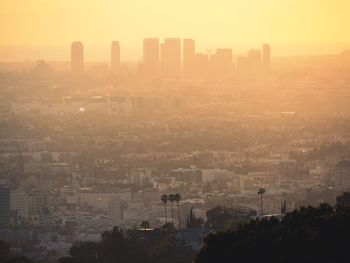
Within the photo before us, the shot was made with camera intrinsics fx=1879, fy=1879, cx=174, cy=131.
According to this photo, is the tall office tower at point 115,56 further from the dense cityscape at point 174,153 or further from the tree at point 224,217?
the tree at point 224,217

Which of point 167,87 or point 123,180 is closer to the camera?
point 123,180

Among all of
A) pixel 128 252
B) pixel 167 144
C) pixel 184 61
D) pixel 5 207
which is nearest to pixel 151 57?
pixel 184 61

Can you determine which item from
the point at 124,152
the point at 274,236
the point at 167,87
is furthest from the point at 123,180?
the point at 167,87

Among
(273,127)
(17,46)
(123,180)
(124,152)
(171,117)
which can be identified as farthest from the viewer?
(17,46)

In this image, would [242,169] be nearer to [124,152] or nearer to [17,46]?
[124,152]

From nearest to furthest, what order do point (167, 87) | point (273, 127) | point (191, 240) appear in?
point (191, 240)
point (273, 127)
point (167, 87)

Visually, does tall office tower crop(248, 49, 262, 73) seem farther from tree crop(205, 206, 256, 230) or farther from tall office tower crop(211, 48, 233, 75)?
tree crop(205, 206, 256, 230)

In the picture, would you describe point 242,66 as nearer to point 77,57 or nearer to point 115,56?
point 115,56

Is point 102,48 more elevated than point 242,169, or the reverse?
point 102,48
